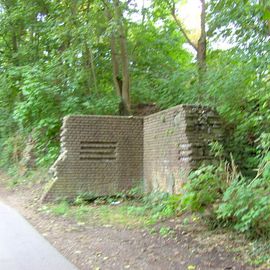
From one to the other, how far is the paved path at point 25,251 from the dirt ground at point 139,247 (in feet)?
0.61

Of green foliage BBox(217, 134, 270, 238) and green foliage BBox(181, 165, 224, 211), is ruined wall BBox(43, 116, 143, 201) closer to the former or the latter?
green foliage BBox(181, 165, 224, 211)

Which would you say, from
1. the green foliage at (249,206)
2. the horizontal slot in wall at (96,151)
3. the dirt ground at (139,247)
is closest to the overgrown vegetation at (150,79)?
the green foliage at (249,206)

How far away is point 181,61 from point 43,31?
6701mm

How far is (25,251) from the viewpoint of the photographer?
651 centimetres

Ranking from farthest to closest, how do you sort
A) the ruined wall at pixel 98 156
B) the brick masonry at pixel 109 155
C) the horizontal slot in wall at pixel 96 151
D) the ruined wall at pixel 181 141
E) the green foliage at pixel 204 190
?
the horizontal slot in wall at pixel 96 151 → the ruined wall at pixel 98 156 → the brick masonry at pixel 109 155 → the ruined wall at pixel 181 141 → the green foliage at pixel 204 190

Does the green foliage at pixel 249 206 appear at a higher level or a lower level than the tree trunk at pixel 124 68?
lower

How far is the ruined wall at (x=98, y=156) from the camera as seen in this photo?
11.8m

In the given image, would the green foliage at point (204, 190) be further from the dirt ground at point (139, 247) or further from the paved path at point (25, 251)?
the paved path at point (25, 251)

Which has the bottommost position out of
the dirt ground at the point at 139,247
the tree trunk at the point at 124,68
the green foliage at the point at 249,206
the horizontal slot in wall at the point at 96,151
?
the dirt ground at the point at 139,247

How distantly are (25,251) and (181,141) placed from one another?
4528 millimetres

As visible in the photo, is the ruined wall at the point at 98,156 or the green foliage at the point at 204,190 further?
the ruined wall at the point at 98,156

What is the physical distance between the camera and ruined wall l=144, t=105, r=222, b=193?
941cm

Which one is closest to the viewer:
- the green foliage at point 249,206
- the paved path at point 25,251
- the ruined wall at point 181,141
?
the paved path at point 25,251

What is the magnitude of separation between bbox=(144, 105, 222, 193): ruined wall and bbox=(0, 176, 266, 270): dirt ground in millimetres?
1702
